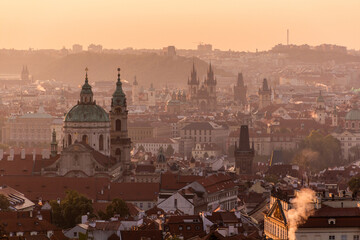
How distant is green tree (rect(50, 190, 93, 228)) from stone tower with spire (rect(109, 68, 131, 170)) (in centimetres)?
2152

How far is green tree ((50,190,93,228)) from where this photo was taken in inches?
2366

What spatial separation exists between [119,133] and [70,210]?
82.8ft

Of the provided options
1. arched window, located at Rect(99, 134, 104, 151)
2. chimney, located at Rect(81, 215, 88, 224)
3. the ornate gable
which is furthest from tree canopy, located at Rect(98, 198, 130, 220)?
arched window, located at Rect(99, 134, 104, 151)

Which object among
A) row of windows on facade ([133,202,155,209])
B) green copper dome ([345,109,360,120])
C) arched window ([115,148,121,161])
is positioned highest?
arched window ([115,148,121,161])

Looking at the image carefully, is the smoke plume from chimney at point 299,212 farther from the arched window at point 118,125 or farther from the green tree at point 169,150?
the green tree at point 169,150

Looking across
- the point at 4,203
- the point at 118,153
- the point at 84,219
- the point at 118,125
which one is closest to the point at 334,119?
the point at 118,125

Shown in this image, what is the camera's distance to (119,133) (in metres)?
86.5

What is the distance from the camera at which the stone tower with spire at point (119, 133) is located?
8600cm

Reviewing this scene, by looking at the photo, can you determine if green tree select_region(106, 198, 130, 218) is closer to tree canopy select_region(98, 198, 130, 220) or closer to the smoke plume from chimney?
tree canopy select_region(98, 198, 130, 220)

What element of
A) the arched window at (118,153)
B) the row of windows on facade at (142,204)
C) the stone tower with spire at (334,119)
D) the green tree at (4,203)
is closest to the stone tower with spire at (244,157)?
the arched window at (118,153)

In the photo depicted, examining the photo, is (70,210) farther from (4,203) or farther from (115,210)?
(4,203)

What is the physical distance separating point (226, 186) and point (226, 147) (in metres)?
67.9

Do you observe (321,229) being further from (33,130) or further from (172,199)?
(33,130)

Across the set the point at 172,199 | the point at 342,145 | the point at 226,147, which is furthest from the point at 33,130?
the point at 172,199
